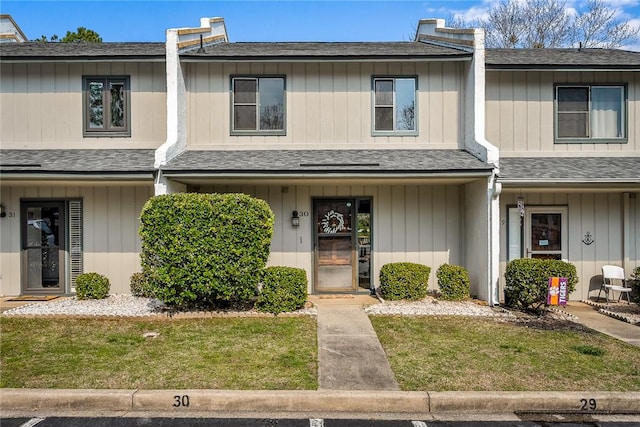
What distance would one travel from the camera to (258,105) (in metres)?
9.80

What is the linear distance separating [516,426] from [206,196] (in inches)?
233

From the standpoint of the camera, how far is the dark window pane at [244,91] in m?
9.80

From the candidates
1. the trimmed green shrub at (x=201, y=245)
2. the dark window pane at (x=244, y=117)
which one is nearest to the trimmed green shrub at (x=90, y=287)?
the trimmed green shrub at (x=201, y=245)

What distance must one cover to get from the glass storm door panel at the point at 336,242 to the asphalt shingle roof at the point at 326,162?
1227mm

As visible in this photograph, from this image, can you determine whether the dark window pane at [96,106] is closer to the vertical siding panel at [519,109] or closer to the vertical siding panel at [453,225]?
the vertical siding panel at [453,225]

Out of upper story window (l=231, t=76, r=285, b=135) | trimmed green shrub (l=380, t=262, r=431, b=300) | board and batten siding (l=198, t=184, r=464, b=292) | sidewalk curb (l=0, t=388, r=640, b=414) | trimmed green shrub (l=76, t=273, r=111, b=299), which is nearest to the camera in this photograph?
sidewalk curb (l=0, t=388, r=640, b=414)

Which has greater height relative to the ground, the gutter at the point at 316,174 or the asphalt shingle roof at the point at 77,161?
the asphalt shingle roof at the point at 77,161

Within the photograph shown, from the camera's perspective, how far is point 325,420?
4.10 m

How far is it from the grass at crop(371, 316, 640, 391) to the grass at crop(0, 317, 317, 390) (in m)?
1.35

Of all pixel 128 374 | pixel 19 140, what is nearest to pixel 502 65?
pixel 128 374

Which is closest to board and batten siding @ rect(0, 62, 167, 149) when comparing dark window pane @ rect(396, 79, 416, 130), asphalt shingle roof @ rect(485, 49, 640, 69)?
dark window pane @ rect(396, 79, 416, 130)

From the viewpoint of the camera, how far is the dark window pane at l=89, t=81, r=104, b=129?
980 centimetres

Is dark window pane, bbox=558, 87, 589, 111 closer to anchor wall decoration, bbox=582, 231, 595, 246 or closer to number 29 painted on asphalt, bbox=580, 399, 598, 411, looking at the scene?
anchor wall decoration, bbox=582, 231, 595, 246

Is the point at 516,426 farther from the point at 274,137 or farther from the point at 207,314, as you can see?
the point at 274,137
